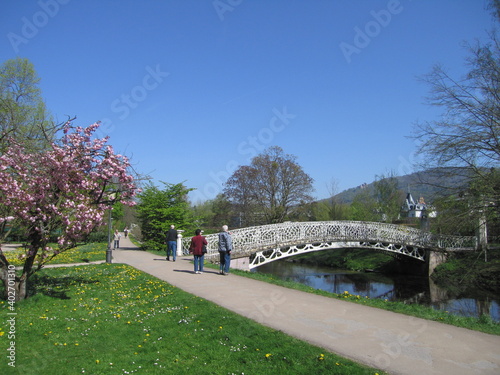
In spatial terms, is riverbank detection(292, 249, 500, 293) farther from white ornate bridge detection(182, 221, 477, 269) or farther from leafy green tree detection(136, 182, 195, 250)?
leafy green tree detection(136, 182, 195, 250)

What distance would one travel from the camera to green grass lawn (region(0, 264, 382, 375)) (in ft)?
14.6

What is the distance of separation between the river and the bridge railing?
2.72 metres

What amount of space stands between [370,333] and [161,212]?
1982cm

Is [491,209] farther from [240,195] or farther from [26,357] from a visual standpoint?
[240,195]

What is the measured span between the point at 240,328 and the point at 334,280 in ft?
62.5

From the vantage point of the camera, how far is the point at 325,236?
73.3ft

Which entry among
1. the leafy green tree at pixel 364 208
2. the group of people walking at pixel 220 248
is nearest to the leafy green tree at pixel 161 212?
the group of people walking at pixel 220 248

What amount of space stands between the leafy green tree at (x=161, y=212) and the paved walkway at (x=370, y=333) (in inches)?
591

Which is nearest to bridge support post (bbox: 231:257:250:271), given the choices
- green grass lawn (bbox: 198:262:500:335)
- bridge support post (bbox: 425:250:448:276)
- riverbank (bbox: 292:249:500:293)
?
green grass lawn (bbox: 198:262:500:335)

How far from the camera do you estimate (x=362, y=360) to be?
457 cm

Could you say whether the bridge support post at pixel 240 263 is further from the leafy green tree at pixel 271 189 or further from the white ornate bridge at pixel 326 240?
the leafy green tree at pixel 271 189

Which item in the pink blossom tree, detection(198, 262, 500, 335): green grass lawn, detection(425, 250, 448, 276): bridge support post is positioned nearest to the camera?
detection(198, 262, 500, 335): green grass lawn

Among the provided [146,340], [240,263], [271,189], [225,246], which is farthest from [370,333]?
[271,189]

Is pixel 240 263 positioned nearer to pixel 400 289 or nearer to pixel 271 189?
pixel 400 289
